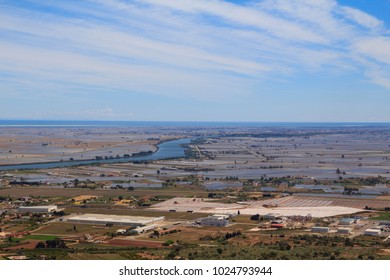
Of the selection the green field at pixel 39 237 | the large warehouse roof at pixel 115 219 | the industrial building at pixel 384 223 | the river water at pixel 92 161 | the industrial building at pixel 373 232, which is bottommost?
the industrial building at pixel 384 223

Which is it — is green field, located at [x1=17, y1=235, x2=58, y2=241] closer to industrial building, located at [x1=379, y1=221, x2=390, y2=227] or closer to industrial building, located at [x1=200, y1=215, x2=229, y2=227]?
industrial building, located at [x1=200, y1=215, x2=229, y2=227]

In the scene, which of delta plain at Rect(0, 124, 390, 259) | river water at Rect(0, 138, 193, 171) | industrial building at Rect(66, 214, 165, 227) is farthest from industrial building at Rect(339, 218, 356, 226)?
river water at Rect(0, 138, 193, 171)

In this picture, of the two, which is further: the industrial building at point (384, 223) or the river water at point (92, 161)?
the river water at point (92, 161)

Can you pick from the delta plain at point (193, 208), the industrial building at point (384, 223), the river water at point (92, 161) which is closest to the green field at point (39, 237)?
the delta plain at point (193, 208)

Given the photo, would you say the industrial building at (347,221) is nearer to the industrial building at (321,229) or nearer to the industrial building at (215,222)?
the industrial building at (321,229)

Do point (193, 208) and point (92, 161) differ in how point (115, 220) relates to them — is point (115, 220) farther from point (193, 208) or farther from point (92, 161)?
point (92, 161)

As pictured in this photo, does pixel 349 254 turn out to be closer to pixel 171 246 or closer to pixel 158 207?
pixel 171 246
